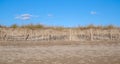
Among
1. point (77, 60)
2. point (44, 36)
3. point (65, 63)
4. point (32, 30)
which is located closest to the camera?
point (65, 63)

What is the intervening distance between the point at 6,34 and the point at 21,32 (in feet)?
5.66

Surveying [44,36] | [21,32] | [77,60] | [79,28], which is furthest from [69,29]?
[77,60]

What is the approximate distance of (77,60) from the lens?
995 cm

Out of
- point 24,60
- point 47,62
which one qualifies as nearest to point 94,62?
point 47,62

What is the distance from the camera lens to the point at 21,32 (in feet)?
86.9

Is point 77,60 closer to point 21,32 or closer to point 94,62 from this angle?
point 94,62

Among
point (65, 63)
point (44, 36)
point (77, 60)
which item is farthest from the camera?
point (44, 36)

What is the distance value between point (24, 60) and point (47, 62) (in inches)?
41.5

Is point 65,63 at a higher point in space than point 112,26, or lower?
lower

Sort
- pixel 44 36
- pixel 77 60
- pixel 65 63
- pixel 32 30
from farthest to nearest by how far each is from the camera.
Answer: pixel 32 30
pixel 44 36
pixel 77 60
pixel 65 63

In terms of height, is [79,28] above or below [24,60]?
above

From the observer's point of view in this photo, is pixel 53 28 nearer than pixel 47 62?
No

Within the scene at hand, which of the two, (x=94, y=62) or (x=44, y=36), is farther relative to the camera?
(x=44, y=36)

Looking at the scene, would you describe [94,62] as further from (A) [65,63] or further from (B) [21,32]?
(B) [21,32]
